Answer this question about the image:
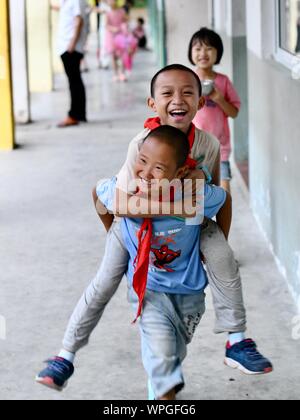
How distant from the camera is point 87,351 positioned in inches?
185

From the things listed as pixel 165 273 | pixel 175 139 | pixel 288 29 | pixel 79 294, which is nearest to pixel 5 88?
pixel 288 29

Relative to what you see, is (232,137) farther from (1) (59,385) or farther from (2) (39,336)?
(1) (59,385)

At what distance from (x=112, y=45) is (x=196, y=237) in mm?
13294

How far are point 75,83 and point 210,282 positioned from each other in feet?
25.7

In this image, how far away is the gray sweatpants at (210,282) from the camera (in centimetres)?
375

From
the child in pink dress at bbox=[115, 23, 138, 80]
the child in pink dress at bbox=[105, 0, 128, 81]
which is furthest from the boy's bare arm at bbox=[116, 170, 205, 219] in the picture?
the child in pink dress at bbox=[115, 23, 138, 80]

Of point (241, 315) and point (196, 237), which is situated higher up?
point (196, 237)

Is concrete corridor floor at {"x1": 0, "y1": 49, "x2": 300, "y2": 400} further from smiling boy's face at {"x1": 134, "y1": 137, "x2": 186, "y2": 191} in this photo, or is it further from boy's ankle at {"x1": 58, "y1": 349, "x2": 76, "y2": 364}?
smiling boy's face at {"x1": 134, "y1": 137, "x2": 186, "y2": 191}

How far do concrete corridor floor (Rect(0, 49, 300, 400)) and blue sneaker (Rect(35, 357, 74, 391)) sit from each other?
1.12 feet

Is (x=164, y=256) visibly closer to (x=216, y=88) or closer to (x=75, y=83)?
(x=216, y=88)

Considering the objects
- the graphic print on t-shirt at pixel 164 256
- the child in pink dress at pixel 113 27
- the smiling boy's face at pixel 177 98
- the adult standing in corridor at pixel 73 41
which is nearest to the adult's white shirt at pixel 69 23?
the adult standing in corridor at pixel 73 41

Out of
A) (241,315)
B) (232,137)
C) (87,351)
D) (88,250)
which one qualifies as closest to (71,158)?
(232,137)

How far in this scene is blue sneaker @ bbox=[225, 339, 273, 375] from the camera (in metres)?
3.76

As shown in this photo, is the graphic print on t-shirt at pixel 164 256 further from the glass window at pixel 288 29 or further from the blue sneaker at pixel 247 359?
the glass window at pixel 288 29
